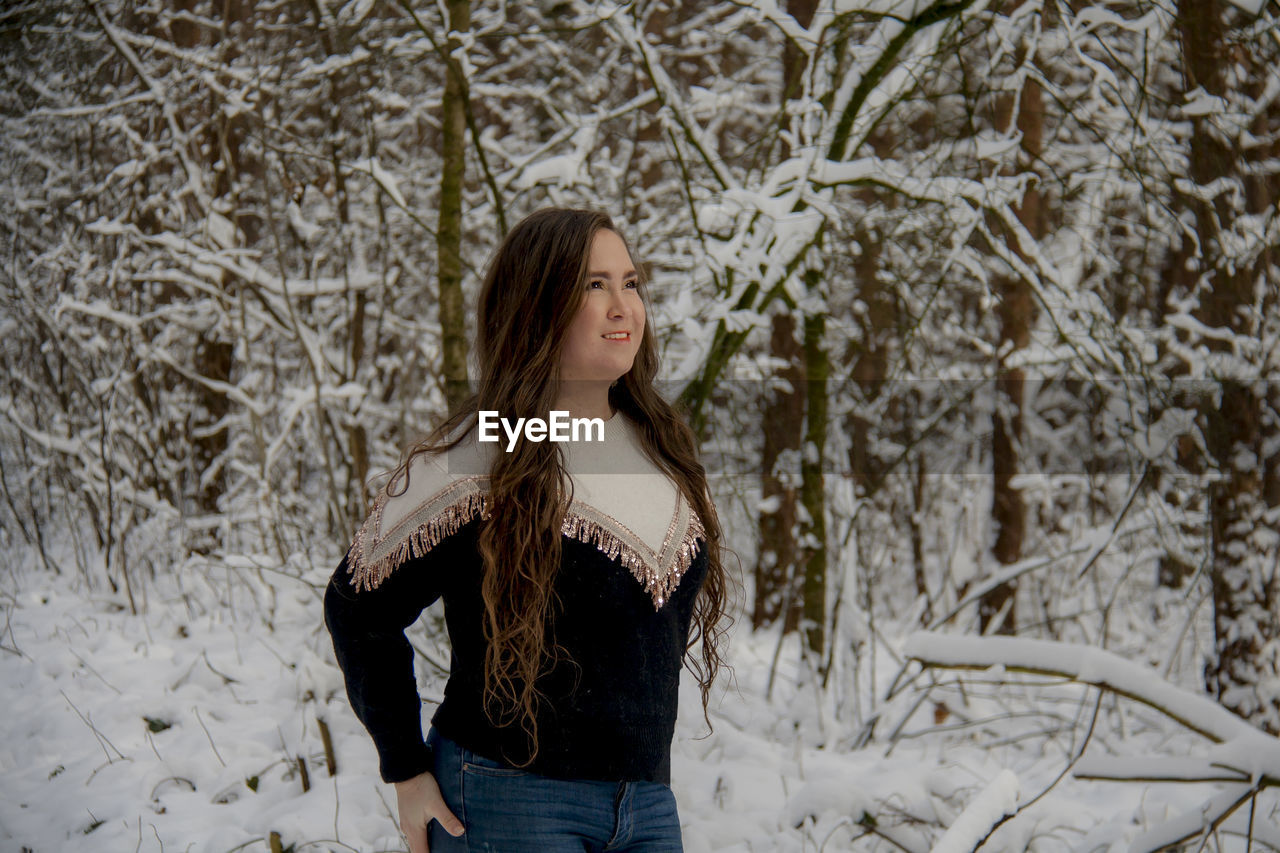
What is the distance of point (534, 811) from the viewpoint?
1474 mm

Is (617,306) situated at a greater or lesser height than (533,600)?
greater

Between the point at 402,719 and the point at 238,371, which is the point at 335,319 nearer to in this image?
the point at 238,371

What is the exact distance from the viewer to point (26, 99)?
5.62 meters

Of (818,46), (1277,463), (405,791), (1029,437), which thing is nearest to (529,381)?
(405,791)

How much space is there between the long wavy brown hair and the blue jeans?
0.24 ft

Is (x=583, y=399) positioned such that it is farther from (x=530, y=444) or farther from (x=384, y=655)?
(x=384, y=655)

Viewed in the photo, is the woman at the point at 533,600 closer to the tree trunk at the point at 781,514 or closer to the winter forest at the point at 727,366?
the winter forest at the point at 727,366

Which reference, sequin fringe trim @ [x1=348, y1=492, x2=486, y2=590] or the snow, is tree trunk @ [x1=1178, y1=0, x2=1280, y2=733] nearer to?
the snow

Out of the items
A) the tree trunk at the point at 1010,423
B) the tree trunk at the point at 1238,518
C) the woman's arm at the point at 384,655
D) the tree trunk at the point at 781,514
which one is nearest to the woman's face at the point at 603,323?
the woman's arm at the point at 384,655

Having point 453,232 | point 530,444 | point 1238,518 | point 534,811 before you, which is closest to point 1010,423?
point 1238,518

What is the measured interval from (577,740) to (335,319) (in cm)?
536

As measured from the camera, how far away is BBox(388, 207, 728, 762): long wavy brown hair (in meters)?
1.49

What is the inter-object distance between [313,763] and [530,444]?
215 cm

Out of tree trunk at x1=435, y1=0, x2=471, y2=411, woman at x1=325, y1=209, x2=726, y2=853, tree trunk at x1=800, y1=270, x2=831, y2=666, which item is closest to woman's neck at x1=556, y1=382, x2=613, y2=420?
woman at x1=325, y1=209, x2=726, y2=853
